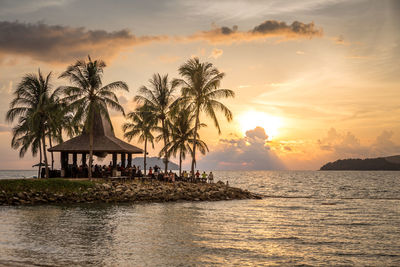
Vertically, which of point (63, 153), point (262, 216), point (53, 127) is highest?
point (53, 127)

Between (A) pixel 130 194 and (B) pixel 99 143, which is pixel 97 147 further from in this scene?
(A) pixel 130 194

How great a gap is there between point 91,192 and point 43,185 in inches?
163

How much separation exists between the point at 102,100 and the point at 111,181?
7865mm

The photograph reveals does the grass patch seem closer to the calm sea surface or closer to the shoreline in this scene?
the shoreline

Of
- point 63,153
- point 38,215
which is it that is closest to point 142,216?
point 38,215

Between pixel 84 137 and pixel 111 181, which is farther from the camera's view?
pixel 84 137

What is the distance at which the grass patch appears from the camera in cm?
3253

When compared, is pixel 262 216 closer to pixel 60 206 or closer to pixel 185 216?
pixel 185 216

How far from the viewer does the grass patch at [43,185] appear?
32.5 m

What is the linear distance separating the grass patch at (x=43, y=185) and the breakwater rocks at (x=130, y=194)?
32 cm

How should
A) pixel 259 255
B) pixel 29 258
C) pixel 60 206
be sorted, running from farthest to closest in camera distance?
pixel 60 206 < pixel 259 255 < pixel 29 258

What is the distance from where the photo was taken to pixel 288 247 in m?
16.2

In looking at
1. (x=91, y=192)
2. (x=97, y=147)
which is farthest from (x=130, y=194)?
(x=97, y=147)

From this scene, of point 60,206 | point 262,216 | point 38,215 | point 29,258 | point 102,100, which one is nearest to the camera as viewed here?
point 29,258
